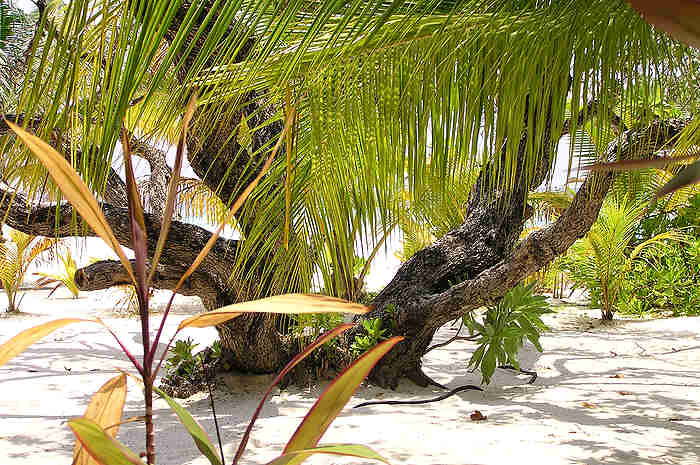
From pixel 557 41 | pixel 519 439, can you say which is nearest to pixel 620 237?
pixel 519 439

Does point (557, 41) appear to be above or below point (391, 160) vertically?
above

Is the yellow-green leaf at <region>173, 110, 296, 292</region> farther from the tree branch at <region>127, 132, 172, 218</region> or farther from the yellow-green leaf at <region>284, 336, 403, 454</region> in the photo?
the tree branch at <region>127, 132, 172, 218</region>

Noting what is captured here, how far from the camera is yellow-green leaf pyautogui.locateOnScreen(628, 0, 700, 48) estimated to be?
30 centimetres

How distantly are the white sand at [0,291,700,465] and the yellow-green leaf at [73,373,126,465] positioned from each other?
5.88ft

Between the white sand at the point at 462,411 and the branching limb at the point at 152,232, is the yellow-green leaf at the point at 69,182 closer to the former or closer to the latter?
the white sand at the point at 462,411

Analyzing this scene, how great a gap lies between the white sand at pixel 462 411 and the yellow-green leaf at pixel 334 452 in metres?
1.78

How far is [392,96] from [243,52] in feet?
3.73

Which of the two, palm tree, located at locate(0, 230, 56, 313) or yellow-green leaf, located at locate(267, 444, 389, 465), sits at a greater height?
palm tree, located at locate(0, 230, 56, 313)

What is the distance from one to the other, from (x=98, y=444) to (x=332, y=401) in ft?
0.89

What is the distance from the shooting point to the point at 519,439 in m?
2.58

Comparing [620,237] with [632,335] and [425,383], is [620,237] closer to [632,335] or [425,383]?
[632,335]

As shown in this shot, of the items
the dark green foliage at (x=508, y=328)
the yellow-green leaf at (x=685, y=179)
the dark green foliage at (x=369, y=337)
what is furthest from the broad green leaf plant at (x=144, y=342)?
the dark green foliage at (x=508, y=328)

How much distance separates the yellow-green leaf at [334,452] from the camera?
62cm

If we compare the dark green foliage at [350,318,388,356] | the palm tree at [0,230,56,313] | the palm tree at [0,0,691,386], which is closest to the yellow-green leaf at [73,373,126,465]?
the palm tree at [0,0,691,386]
